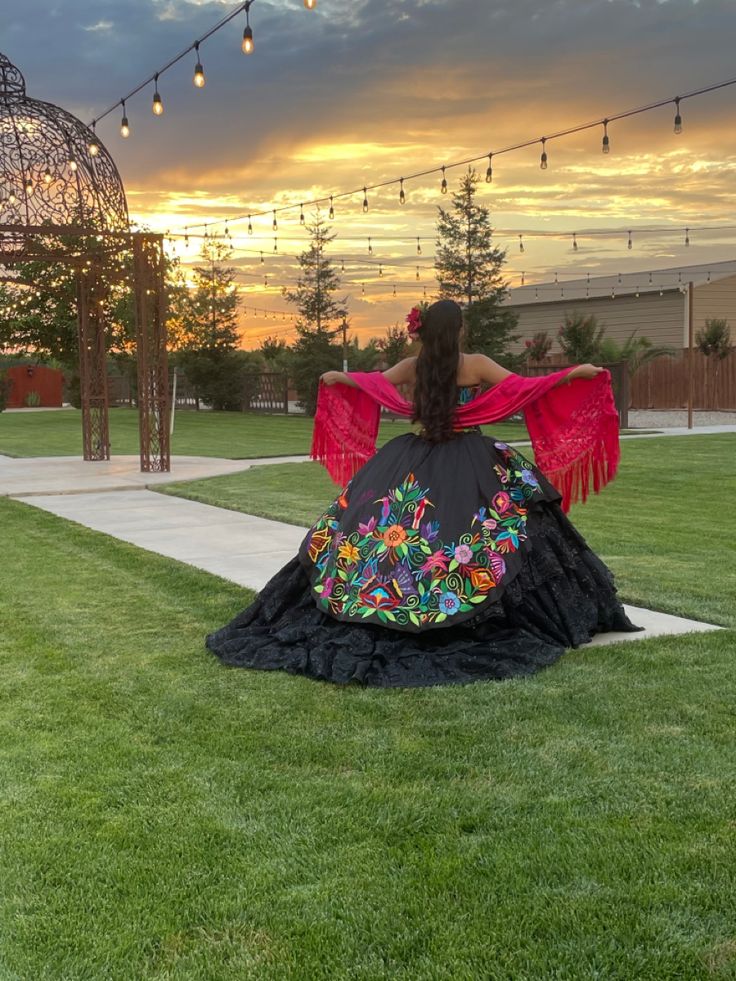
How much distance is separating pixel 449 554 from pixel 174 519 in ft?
18.0

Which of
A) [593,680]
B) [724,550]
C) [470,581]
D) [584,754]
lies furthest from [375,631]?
[724,550]

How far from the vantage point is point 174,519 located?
971 centimetres

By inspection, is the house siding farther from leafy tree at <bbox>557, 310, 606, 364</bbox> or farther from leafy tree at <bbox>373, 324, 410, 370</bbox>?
leafy tree at <bbox>557, 310, 606, 364</bbox>

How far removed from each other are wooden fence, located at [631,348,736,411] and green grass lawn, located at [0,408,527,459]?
682 cm

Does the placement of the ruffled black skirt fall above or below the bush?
below

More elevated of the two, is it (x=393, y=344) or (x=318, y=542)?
(x=393, y=344)

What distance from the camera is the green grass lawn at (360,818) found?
2.44 m

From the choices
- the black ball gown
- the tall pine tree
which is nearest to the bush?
the tall pine tree

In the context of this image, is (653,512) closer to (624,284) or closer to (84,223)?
(84,223)

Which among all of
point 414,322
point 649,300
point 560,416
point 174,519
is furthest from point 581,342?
point 414,322

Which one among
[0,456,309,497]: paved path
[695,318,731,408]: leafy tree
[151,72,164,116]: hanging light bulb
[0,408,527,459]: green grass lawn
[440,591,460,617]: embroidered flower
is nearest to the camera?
[440,591,460,617]: embroidered flower

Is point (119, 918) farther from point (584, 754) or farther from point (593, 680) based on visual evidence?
point (593, 680)

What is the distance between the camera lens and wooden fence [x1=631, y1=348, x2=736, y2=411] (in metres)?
28.3

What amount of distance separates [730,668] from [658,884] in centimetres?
209
